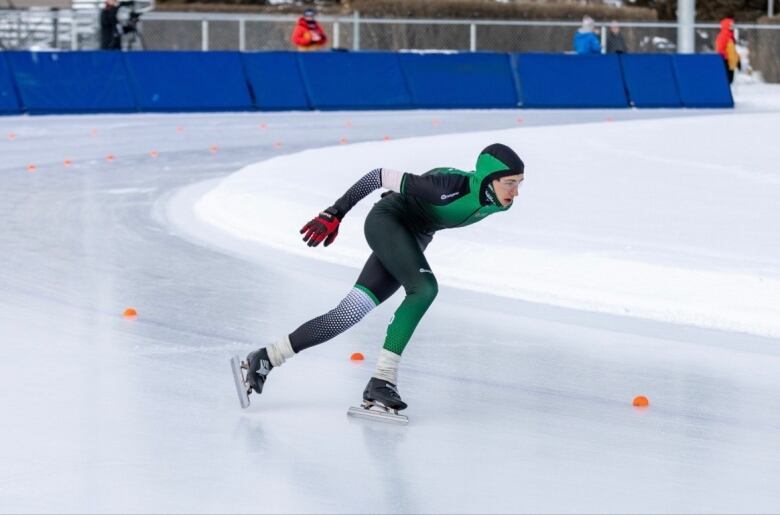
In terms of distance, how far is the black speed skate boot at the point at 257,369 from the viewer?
5859 mm

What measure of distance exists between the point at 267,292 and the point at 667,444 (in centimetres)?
381

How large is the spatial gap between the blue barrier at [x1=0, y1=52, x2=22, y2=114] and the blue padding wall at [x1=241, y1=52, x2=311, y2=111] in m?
3.70

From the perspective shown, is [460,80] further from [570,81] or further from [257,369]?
[257,369]

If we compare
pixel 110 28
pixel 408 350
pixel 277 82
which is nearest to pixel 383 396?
pixel 408 350

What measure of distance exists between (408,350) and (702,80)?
19.9 m

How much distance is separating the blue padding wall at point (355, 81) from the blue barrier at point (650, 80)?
4001mm

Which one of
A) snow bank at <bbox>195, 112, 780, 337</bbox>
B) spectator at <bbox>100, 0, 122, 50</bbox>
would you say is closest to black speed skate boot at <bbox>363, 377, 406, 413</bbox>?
snow bank at <bbox>195, 112, 780, 337</bbox>

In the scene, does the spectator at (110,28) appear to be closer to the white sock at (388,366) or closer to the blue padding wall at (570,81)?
the blue padding wall at (570,81)

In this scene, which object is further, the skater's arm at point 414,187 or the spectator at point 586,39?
the spectator at point 586,39

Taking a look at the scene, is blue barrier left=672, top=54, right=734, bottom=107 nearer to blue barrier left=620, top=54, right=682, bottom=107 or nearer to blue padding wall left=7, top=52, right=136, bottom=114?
blue barrier left=620, top=54, right=682, bottom=107

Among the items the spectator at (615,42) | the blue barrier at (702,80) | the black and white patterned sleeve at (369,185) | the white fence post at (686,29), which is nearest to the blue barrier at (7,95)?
the spectator at (615,42)

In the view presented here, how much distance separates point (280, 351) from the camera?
19.3 feet

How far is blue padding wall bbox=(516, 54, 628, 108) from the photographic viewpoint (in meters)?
25.2

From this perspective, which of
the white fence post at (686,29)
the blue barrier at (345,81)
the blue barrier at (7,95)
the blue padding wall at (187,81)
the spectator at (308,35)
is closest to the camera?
the blue barrier at (7,95)
